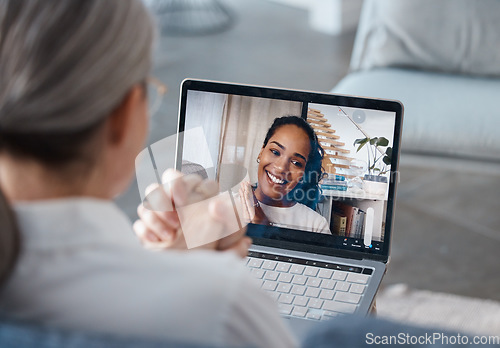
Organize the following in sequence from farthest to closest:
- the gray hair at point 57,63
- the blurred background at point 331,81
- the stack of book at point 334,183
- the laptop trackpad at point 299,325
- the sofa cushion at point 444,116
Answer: the blurred background at point 331,81, the sofa cushion at point 444,116, the stack of book at point 334,183, the laptop trackpad at point 299,325, the gray hair at point 57,63

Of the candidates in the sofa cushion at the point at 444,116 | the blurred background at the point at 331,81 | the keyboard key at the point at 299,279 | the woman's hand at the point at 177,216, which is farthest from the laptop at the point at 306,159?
the sofa cushion at the point at 444,116

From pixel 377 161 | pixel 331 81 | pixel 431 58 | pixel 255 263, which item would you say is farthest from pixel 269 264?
pixel 331 81

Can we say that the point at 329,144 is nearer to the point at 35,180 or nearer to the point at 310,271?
the point at 310,271

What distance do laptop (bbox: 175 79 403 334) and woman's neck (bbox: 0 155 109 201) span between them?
1.37ft

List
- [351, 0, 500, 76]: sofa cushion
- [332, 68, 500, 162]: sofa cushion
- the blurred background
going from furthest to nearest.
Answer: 1. [351, 0, 500, 76]: sofa cushion
2. the blurred background
3. [332, 68, 500, 162]: sofa cushion

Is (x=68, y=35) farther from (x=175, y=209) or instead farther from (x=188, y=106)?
→ (x=188, y=106)

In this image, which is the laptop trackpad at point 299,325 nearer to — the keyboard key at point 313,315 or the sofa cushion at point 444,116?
the keyboard key at point 313,315

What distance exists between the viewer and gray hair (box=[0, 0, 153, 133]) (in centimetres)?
46

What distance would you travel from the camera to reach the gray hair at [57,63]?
46 cm

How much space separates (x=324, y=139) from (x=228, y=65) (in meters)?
2.41

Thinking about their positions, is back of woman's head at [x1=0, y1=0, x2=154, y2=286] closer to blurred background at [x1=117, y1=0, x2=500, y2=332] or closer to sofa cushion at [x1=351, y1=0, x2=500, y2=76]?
blurred background at [x1=117, y1=0, x2=500, y2=332]

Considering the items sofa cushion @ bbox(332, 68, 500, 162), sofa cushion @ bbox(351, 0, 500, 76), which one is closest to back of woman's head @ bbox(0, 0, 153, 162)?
sofa cushion @ bbox(332, 68, 500, 162)

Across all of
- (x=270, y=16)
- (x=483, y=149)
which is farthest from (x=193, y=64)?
(x=483, y=149)

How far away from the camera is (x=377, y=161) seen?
3.09ft
